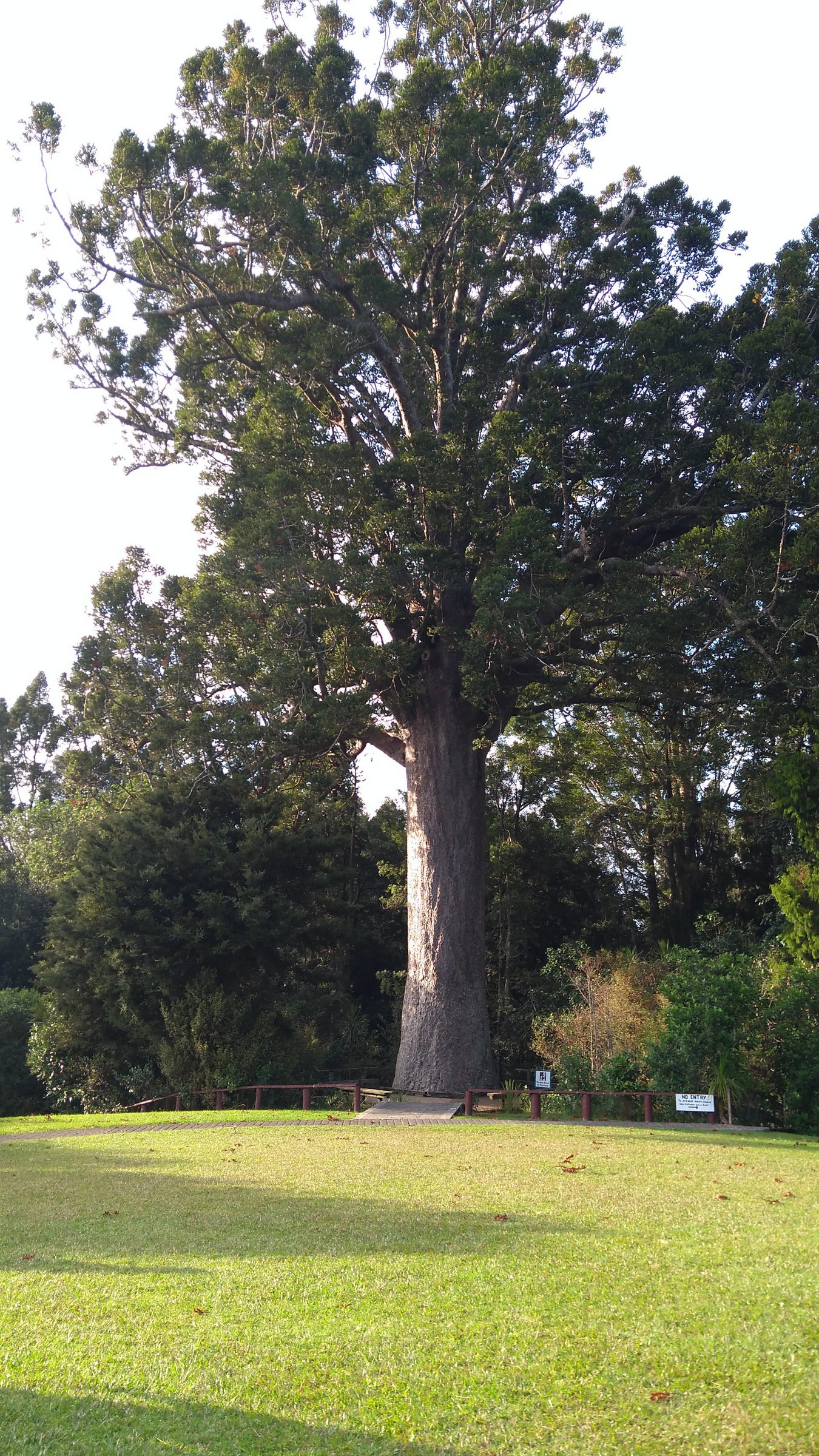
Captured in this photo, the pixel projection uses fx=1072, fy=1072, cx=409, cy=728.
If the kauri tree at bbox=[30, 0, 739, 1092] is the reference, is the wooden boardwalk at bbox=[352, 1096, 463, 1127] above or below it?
below

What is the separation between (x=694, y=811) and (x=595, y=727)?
349 cm

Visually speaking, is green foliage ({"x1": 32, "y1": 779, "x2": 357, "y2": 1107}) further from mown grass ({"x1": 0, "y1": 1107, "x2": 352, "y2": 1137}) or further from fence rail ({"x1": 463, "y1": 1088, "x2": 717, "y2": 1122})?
fence rail ({"x1": 463, "y1": 1088, "x2": 717, "y2": 1122})

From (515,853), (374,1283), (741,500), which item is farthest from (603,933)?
(374,1283)

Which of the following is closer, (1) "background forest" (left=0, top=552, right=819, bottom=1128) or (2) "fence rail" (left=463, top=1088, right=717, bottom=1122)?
(2) "fence rail" (left=463, top=1088, right=717, bottom=1122)

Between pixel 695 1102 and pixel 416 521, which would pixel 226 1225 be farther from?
pixel 416 521

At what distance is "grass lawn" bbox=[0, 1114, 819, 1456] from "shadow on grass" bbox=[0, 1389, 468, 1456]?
0.01 m

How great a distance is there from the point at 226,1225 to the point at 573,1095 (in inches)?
366

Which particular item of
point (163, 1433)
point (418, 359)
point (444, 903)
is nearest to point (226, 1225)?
point (163, 1433)

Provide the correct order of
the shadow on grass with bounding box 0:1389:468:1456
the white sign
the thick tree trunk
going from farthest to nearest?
the thick tree trunk < the white sign < the shadow on grass with bounding box 0:1389:468:1456

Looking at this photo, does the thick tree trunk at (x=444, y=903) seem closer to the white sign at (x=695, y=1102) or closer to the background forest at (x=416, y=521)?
the background forest at (x=416, y=521)

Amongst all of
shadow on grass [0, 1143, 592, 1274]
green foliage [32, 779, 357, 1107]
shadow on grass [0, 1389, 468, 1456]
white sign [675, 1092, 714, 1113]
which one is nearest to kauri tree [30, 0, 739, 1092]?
green foliage [32, 779, 357, 1107]

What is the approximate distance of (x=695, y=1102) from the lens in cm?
1241

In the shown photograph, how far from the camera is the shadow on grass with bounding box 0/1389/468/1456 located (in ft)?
12.5

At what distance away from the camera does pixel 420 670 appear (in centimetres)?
1919
